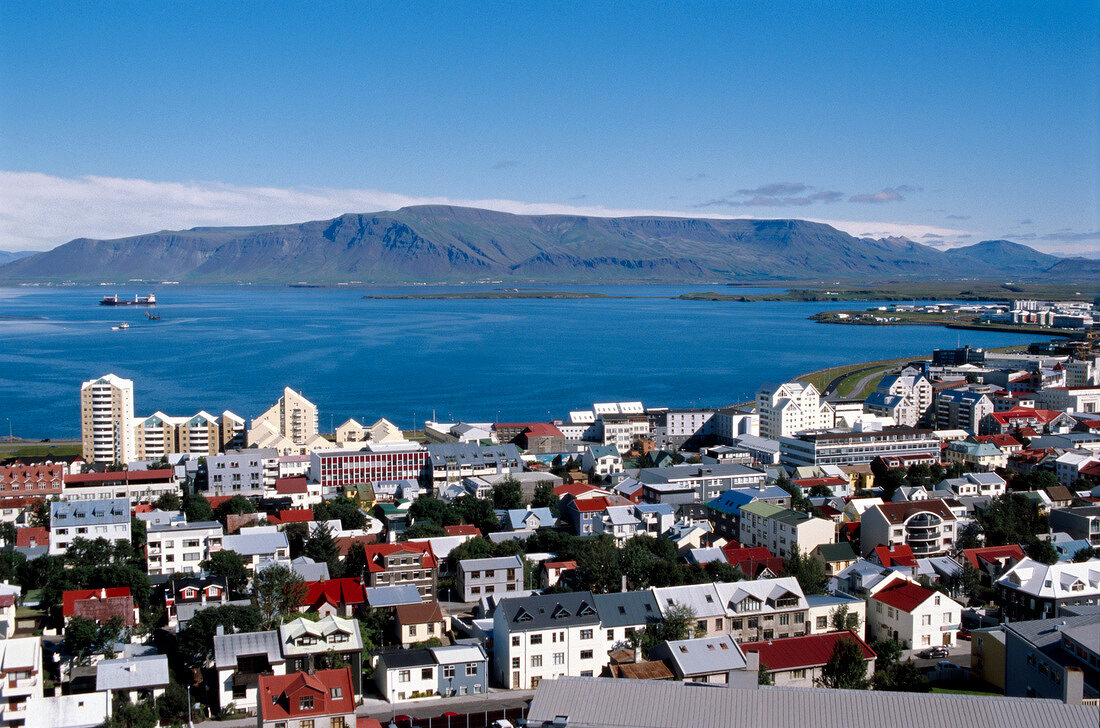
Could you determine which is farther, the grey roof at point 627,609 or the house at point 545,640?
the grey roof at point 627,609

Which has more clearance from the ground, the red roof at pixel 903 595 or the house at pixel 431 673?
the red roof at pixel 903 595

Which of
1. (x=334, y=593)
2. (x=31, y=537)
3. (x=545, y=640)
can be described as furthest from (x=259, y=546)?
(x=545, y=640)

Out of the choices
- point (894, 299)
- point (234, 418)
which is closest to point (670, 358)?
point (234, 418)

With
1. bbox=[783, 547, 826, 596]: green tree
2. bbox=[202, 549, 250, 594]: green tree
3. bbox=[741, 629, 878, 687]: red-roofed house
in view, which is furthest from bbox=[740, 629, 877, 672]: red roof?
bbox=[202, 549, 250, 594]: green tree

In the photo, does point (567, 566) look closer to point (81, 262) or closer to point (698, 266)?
point (698, 266)

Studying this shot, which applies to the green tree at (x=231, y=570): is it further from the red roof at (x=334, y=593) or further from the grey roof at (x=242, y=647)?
the grey roof at (x=242, y=647)

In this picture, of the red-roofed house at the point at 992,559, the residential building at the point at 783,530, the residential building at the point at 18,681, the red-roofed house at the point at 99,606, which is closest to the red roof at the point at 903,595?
the residential building at the point at 783,530
